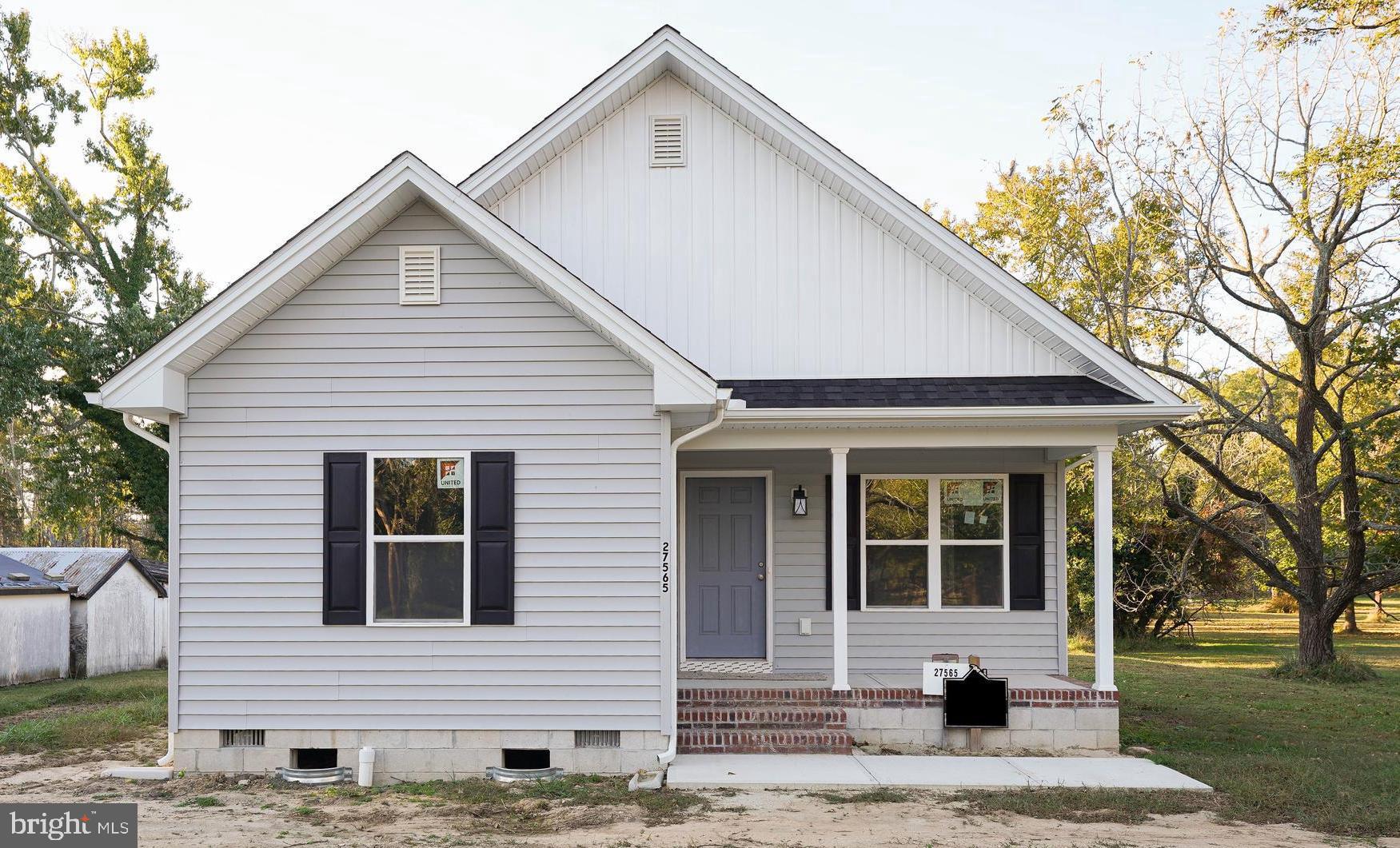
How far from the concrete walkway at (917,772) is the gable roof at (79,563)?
43.1 ft

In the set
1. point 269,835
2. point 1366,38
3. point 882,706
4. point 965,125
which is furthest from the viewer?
point 965,125

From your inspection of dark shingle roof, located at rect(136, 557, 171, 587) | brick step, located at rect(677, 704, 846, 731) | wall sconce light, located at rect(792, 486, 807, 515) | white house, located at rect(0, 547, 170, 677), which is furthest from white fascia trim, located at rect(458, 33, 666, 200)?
dark shingle roof, located at rect(136, 557, 171, 587)

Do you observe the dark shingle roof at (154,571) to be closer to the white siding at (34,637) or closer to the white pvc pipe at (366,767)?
the white siding at (34,637)

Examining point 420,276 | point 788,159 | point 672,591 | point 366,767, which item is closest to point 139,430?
point 420,276

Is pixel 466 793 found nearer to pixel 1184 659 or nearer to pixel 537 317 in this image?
pixel 537 317

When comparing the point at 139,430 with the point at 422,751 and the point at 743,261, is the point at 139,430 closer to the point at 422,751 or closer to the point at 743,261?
the point at 422,751

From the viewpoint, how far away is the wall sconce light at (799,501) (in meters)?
10.9

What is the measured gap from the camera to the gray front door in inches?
435

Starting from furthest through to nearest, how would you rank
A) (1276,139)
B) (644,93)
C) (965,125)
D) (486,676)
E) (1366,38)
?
(965,125) < (1276,139) < (1366,38) < (644,93) < (486,676)

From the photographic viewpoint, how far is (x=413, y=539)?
28.1 feet

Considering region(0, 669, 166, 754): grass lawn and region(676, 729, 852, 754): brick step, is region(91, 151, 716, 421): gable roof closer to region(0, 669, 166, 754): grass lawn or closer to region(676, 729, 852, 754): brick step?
region(676, 729, 852, 754): brick step

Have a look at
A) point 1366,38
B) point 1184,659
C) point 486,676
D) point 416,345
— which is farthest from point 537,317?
point 1184,659

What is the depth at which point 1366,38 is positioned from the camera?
13711mm

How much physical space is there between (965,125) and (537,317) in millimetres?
17127
